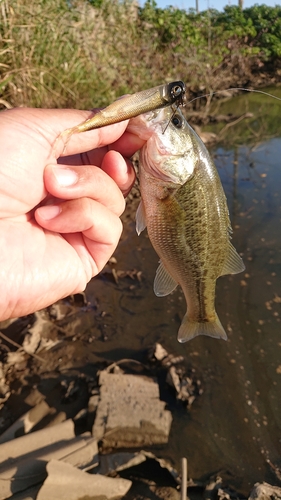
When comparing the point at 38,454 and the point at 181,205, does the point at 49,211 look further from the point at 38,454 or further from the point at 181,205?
the point at 38,454

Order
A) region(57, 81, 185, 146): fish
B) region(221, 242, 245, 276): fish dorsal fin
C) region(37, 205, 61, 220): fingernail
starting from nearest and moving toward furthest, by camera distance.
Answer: region(57, 81, 185, 146): fish
region(37, 205, 61, 220): fingernail
region(221, 242, 245, 276): fish dorsal fin

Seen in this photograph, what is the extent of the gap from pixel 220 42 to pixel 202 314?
19.5 m

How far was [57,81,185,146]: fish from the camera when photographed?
154 centimetres

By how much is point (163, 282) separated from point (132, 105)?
1.28 m

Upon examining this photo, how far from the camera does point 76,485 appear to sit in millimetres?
2719

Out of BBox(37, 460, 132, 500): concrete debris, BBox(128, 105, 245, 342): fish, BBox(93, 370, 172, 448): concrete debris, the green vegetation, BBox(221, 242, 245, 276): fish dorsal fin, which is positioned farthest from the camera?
the green vegetation

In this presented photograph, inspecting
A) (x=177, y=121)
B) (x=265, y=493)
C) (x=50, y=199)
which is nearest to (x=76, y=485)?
(x=265, y=493)

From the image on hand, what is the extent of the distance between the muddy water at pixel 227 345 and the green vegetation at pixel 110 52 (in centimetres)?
295

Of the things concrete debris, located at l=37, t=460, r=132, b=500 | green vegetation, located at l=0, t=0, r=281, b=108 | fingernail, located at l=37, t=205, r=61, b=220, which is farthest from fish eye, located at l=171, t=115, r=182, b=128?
green vegetation, located at l=0, t=0, r=281, b=108

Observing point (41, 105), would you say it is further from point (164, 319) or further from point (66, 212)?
point (66, 212)

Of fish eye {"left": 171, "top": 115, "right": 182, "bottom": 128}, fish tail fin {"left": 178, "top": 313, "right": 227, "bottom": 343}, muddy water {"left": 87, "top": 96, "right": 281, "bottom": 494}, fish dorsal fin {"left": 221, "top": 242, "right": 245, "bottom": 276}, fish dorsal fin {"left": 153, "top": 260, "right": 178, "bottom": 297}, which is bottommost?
muddy water {"left": 87, "top": 96, "right": 281, "bottom": 494}

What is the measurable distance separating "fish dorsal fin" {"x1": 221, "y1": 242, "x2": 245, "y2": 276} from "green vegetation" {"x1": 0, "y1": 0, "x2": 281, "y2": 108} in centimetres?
381

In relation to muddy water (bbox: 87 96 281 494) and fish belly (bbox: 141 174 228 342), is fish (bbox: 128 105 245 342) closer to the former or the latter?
fish belly (bbox: 141 174 228 342)

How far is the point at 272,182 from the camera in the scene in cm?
845
